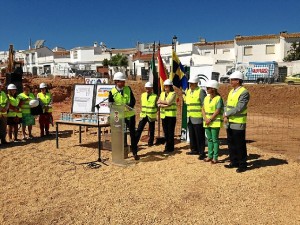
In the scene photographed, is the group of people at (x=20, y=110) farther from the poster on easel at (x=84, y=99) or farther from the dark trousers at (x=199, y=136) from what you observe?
the dark trousers at (x=199, y=136)

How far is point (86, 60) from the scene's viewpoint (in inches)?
2741

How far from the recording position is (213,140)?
8.02m

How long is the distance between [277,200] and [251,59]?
43.9 meters

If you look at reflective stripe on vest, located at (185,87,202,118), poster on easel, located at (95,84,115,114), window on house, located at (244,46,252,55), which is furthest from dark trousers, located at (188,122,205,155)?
window on house, located at (244,46,252,55)

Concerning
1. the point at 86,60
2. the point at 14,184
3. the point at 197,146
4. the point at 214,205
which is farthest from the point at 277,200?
the point at 86,60

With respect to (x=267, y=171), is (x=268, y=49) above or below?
above

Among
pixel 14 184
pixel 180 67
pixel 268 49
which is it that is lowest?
pixel 14 184

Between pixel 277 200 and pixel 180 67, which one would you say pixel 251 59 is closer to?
pixel 180 67

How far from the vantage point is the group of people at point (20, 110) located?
417 inches

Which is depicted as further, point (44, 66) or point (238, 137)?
point (44, 66)

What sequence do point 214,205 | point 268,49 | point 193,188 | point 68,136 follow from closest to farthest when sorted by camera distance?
point 214,205 < point 193,188 < point 68,136 < point 268,49

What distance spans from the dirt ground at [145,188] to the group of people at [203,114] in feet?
1.12

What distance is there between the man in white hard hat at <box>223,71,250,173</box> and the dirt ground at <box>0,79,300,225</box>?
408mm

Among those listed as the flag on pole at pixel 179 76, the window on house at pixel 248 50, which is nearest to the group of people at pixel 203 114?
the flag on pole at pixel 179 76
